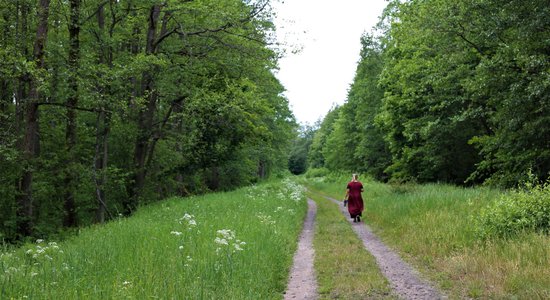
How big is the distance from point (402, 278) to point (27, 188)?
12.1 m

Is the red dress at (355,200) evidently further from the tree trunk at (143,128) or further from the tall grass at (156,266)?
the tree trunk at (143,128)

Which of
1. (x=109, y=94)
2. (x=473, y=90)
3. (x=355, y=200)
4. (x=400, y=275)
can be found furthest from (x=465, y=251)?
(x=109, y=94)

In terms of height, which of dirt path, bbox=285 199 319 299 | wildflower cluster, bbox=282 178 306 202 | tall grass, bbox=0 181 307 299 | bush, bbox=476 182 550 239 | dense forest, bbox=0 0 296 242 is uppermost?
dense forest, bbox=0 0 296 242

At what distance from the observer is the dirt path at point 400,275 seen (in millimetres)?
5771

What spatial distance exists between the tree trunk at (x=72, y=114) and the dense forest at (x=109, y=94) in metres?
0.05

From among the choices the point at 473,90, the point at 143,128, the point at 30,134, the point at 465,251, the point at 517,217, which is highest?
the point at 473,90

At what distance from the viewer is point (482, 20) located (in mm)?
14867

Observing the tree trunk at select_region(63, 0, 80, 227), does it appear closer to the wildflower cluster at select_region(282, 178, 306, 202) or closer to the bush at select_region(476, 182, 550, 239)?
the wildflower cluster at select_region(282, 178, 306, 202)

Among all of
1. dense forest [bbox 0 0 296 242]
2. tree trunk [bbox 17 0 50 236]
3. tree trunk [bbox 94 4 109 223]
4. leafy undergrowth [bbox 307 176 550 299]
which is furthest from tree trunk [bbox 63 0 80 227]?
leafy undergrowth [bbox 307 176 550 299]

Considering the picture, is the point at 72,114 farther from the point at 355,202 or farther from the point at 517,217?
the point at 517,217

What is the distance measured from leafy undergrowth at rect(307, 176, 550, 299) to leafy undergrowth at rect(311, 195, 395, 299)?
96cm

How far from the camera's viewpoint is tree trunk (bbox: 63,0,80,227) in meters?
13.0

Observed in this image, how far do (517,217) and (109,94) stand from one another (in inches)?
502

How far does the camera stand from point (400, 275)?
22.6 feet
